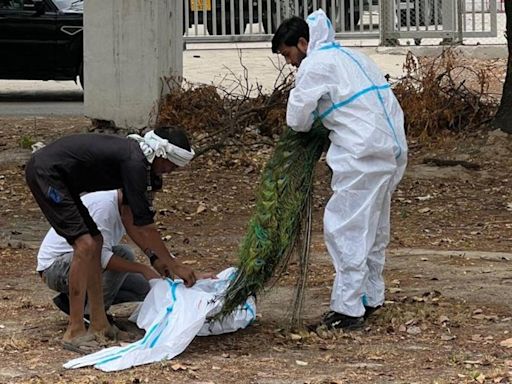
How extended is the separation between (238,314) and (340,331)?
1.81 ft

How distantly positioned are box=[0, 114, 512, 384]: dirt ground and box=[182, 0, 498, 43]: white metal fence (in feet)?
28.4

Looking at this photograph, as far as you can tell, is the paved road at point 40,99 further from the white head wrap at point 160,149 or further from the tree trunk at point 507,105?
the white head wrap at point 160,149

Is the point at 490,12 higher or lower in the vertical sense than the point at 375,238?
higher

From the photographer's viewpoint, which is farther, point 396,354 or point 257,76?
point 257,76

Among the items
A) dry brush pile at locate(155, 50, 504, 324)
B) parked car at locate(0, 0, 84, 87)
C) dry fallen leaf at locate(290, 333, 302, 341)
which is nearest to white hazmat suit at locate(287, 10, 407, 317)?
dry fallen leaf at locate(290, 333, 302, 341)

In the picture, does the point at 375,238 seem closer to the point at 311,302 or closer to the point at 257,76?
the point at 311,302

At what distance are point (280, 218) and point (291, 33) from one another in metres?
0.98

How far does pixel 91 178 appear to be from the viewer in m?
5.86

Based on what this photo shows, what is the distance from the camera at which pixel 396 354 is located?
19.5 ft

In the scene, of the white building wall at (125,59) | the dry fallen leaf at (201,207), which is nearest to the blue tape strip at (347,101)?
the dry fallen leaf at (201,207)

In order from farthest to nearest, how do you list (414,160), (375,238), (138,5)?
(138,5) → (414,160) → (375,238)

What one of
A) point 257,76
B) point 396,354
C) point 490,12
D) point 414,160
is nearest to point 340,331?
point 396,354

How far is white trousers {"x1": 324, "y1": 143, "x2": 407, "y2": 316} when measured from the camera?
20.0 ft

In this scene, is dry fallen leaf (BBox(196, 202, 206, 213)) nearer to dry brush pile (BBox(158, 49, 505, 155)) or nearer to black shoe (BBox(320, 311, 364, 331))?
dry brush pile (BBox(158, 49, 505, 155))
